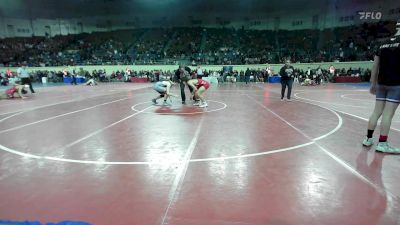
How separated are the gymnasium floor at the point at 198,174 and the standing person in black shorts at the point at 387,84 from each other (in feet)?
1.35

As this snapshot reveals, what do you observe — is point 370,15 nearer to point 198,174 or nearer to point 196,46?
point 196,46

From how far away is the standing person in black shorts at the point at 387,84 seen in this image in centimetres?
523

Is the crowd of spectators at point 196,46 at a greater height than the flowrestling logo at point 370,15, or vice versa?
the flowrestling logo at point 370,15

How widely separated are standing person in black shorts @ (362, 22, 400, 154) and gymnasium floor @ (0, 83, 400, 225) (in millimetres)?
411

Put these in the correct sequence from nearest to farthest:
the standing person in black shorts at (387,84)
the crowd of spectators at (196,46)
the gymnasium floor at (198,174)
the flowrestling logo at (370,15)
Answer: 1. the gymnasium floor at (198,174)
2. the standing person in black shorts at (387,84)
3. the crowd of spectators at (196,46)
4. the flowrestling logo at (370,15)

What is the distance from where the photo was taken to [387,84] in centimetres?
530

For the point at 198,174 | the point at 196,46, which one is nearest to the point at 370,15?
the point at 196,46

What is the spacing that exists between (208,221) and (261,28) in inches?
1634

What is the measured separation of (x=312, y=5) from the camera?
3562 centimetres

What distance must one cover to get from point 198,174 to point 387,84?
3.73 metres

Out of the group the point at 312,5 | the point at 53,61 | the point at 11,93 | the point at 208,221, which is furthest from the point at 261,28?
the point at 208,221

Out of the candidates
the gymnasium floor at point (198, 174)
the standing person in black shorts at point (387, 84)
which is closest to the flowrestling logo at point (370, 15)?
the gymnasium floor at point (198, 174)

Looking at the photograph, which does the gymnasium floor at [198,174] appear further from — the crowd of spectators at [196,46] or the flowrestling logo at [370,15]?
the flowrestling logo at [370,15]

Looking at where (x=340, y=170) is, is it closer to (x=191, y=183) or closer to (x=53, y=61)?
(x=191, y=183)
